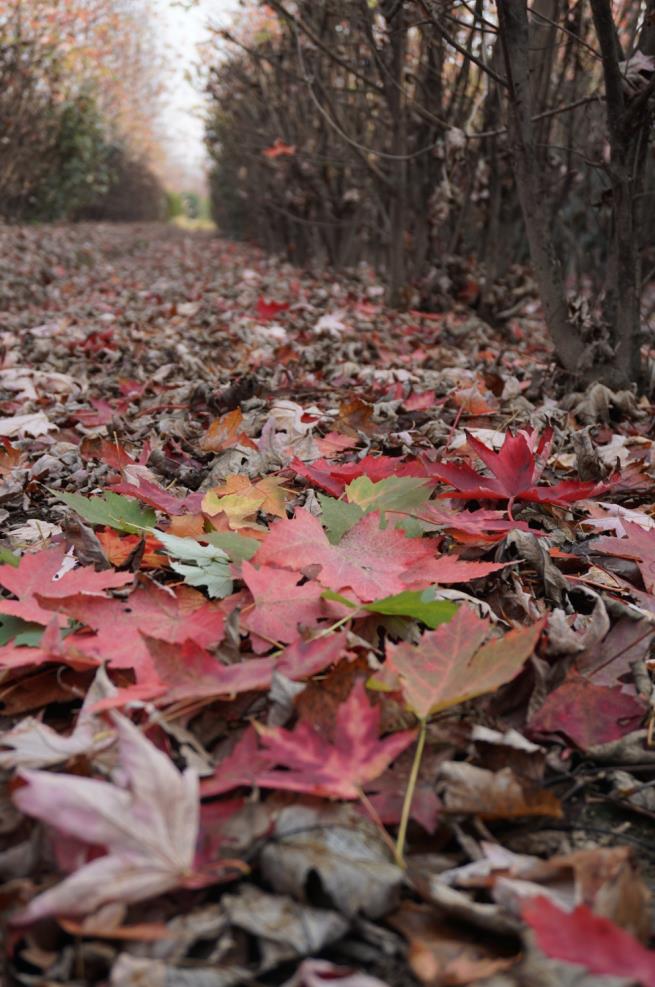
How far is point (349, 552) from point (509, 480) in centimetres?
40

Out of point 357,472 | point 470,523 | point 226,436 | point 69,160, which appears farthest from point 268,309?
point 69,160

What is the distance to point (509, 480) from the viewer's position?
4.58ft

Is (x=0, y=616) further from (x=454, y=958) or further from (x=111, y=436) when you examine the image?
(x=111, y=436)

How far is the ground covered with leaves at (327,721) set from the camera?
651 millimetres

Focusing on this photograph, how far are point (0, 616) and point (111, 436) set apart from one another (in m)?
1.15

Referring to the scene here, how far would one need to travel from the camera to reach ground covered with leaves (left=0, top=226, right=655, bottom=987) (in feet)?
2.14

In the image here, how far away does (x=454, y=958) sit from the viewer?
0.65 m

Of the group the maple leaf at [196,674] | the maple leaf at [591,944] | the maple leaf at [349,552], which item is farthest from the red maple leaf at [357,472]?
the maple leaf at [591,944]

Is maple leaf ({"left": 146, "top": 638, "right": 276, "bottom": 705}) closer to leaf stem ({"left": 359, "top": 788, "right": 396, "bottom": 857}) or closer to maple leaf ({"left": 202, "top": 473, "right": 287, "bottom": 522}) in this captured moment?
leaf stem ({"left": 359, "top": 788, "right": 396, "bottom": 857})

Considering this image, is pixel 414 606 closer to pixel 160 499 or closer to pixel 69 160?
pixel 160 499

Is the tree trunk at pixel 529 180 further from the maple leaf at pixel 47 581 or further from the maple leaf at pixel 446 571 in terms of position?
the maple leaf at pixel 47 581

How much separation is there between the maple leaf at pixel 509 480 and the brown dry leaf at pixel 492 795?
634mm

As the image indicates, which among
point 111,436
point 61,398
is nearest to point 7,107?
point 61,398

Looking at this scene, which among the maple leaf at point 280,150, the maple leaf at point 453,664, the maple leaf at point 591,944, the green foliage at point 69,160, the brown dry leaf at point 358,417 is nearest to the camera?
the maple leaf at point 591,944
